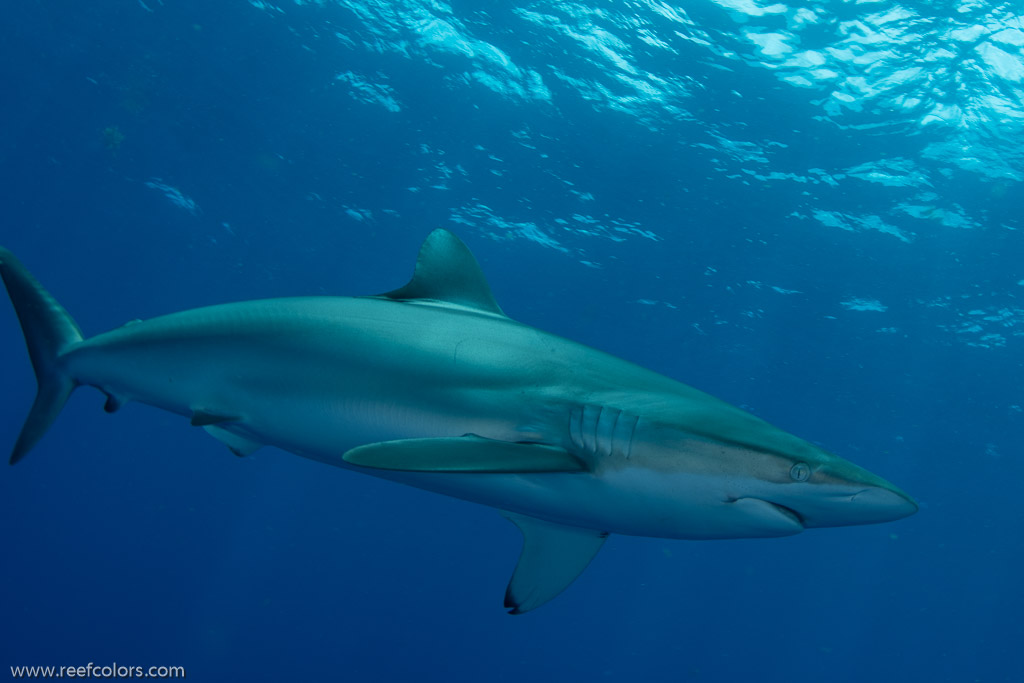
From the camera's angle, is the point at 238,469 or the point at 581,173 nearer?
the point at 581,173

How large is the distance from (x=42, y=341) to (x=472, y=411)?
263 cm

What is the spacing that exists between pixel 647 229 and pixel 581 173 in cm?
280

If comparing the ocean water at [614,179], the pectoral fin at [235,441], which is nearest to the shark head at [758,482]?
the pectoral fin at [235,441]

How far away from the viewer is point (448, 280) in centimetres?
331

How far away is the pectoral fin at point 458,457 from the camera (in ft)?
7.02

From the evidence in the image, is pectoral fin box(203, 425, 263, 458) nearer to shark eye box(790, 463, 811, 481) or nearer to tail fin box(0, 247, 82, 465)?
tail fin box(0, 247, 82, 465)

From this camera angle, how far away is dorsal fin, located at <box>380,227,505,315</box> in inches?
130

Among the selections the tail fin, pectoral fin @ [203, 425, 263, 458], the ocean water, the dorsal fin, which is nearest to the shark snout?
the dorsal fin

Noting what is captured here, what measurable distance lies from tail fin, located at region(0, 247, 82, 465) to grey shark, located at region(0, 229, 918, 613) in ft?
0.03

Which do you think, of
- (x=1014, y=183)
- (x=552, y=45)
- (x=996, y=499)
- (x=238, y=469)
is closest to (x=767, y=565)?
(x=996, y=499)

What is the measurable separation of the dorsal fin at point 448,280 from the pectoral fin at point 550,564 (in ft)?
3.95

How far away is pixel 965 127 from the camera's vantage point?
508 inches

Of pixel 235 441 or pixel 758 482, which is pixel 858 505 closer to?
pixel 758 482

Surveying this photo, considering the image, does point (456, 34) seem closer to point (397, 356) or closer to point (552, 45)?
point (552, 45)
